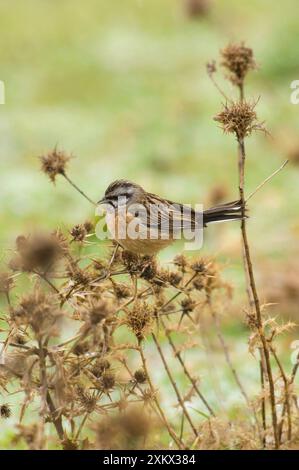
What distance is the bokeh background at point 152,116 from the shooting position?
6961 mm

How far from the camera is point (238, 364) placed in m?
4.82

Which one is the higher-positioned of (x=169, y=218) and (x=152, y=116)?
(x=152, y=116)

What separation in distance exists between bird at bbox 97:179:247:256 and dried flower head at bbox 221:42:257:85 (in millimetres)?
529

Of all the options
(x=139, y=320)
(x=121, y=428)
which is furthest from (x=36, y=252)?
(x=121, y=428)

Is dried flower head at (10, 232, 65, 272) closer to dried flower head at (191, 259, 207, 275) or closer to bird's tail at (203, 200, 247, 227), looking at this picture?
dried flower head at (191, 259, 207, 275)

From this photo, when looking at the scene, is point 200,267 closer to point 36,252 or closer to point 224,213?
point 224,213

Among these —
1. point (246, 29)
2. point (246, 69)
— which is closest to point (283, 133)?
point (246, 29)

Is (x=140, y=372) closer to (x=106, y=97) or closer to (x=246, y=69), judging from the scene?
(x=246, y=69)

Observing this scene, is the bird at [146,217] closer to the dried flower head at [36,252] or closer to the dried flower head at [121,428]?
the dried flower head at [36,252]

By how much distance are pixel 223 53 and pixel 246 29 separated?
9.45 metres

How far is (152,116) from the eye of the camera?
984 cm

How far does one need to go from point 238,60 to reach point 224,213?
26.1 inches

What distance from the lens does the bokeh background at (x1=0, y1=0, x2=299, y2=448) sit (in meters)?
6.96

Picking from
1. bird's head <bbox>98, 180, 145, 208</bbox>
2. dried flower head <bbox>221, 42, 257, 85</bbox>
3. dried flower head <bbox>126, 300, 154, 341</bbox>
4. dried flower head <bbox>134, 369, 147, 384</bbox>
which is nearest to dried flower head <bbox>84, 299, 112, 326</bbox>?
dried flower head <bbox>126, 300, 154, 341</bbox>
